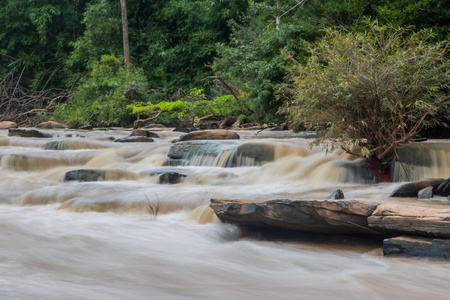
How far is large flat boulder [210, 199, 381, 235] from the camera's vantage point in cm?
421

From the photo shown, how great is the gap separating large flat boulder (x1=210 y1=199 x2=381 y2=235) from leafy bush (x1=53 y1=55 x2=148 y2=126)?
15.9m

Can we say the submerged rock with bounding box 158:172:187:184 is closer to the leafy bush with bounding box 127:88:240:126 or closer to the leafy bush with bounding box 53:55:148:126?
the leafy bush with bounding box 127:88:240:126

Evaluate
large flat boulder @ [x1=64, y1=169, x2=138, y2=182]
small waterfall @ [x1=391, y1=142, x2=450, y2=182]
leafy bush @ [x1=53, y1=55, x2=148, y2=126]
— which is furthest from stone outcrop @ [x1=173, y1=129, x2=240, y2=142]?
leafy bush @ [x1=53, y1=55, x2=148, y2=126]

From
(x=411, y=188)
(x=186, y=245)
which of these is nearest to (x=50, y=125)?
(x=186, y=245)

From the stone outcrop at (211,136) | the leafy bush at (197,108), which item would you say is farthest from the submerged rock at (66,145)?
the leafy bush at (197,108)

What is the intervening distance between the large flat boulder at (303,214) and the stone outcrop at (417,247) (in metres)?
0.32

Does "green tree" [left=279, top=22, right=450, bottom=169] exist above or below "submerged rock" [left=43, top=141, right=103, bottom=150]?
above

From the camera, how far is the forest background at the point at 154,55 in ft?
35.7

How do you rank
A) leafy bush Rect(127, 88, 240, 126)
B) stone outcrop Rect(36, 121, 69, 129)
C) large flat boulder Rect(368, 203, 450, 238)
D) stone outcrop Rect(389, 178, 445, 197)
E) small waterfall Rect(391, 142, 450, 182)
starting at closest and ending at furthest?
large flat boulder Rect(368, 203, 450, 238)
stone outcrop Rect(389, 178, 445, 197)
small waterfall Rect(391, 142, 450, 182)
leafy bush Rect(127, 88, 240, 126)
stone outcrop Rect(36, 121, 69, 129)

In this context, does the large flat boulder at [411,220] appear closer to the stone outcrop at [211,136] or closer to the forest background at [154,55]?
the forest background at [154,55]

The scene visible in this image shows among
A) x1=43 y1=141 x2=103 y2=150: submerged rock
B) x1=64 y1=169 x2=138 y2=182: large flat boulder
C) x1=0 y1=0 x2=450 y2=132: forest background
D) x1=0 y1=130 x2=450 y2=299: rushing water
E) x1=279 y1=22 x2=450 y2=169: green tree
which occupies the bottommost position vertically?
x1=0 y1=130 x2=450 y2=299: rushing water

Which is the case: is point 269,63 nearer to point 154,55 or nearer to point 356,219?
point 356,219

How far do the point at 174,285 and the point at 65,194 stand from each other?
406cm

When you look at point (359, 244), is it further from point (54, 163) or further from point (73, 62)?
point (73, 62)
